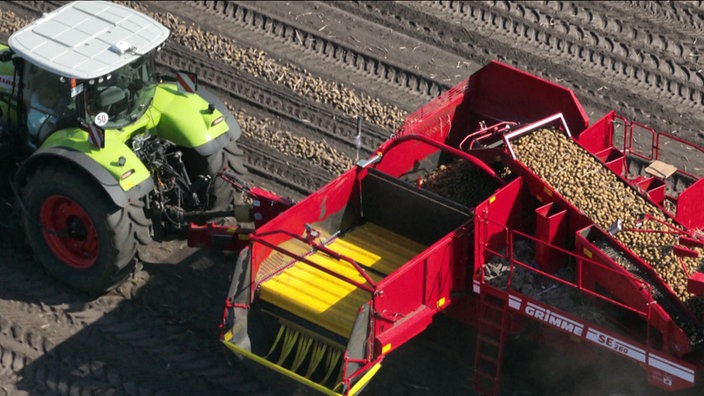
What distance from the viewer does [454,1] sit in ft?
50.6

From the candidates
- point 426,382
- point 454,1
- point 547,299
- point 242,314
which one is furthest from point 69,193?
point 454,1

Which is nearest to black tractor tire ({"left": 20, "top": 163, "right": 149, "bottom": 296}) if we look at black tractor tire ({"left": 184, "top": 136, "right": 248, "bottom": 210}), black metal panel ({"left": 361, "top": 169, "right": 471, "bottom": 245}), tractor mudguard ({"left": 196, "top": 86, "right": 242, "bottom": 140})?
black tractor tire ({"left": 184, "top": 136, "right": 248, "bottom": 210})

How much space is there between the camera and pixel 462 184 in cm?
1066

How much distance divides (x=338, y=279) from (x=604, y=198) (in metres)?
A: 2.22

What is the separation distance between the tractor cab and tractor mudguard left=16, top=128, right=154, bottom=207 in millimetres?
168

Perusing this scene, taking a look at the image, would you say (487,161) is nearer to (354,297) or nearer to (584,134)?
(584,134)

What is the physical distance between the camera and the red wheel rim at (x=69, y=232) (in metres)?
11.0

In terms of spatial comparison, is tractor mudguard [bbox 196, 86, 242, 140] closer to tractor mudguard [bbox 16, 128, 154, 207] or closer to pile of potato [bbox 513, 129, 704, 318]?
tractor mudguard [bbox 16, 128, 154, 207]

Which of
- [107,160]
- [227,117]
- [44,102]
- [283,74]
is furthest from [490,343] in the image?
[283,74]

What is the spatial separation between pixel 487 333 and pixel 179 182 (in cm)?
311

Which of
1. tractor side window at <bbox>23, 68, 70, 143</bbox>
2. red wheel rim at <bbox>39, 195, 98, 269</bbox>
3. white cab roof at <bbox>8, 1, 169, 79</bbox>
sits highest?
white cab roof at <bbox>8, 1, 169, 79</bbox>

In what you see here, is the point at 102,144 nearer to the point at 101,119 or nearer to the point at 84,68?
the point at 101,119

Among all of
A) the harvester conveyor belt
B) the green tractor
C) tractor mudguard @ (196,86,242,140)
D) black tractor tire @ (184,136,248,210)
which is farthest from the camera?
tractor mudguard @ (196,86,242,140)

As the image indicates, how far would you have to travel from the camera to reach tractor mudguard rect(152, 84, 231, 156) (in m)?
11.1
